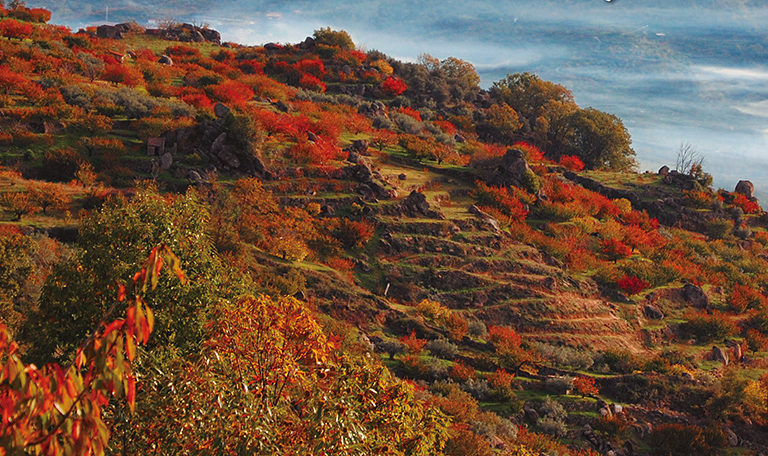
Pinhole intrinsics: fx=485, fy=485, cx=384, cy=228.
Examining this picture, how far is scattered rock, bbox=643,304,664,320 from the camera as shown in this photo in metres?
33.7

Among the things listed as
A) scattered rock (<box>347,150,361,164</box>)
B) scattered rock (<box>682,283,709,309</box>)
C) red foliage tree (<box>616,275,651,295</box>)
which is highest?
scattered rock (<box>347,150,361,164</box>)

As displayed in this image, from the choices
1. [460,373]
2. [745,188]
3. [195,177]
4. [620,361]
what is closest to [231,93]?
[195,177]

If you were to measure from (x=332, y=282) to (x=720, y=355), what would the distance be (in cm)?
2332

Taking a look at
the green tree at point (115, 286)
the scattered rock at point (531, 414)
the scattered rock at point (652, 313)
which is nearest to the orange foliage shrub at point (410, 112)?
the scattered rock at point (652, 313)

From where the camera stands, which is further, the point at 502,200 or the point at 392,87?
the point at 392,87

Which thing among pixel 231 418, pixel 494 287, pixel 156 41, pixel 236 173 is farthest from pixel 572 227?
pixel 156 41

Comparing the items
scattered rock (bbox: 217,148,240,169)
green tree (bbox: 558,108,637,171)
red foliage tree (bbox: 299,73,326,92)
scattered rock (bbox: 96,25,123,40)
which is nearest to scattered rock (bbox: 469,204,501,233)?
scattered rock (bbox: 217,148,240,169)

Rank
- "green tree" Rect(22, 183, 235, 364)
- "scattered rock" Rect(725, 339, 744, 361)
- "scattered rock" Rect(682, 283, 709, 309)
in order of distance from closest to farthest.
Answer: "green tree" Rect(22, 183, 235, 364) → "scattered rock" Rect(725, 339, 744, 361) → "scattered rock" Rect(682, 283, 709, 309)

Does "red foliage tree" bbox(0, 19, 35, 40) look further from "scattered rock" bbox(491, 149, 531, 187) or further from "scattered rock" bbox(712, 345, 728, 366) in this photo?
"scattered rock" bbox(712, 345, 728, 366)

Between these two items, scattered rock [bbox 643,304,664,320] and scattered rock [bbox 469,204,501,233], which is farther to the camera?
scattered rock [bbox 469,204,501,233]

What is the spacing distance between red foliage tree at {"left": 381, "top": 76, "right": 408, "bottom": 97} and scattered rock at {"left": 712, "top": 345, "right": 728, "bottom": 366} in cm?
5244

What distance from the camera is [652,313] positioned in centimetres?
3381

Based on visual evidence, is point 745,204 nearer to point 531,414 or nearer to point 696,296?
point 696,296

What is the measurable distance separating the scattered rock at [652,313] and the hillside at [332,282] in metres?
0.19
